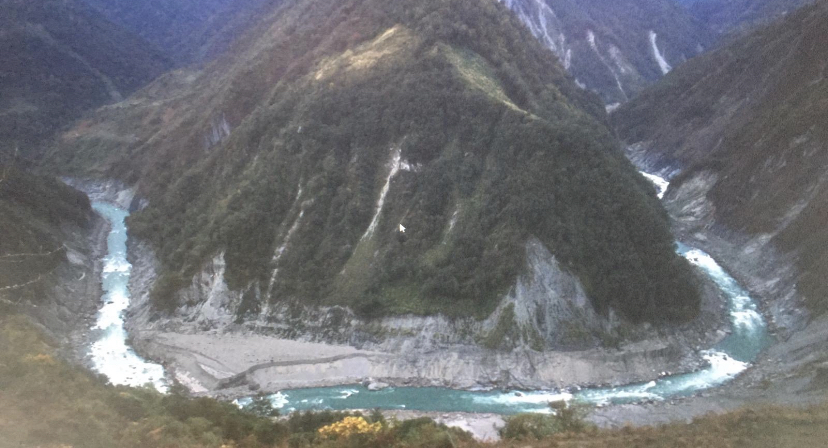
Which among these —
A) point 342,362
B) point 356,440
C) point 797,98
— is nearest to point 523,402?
point 342,362

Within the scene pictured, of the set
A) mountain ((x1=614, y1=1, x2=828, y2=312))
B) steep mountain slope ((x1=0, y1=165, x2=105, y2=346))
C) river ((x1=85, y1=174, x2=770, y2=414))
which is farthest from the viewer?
mountain ((x1=614, y1=1, x2=828, y2=312))

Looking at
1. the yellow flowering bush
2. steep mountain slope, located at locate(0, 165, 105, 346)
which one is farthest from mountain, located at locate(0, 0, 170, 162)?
the yellow flowering bush

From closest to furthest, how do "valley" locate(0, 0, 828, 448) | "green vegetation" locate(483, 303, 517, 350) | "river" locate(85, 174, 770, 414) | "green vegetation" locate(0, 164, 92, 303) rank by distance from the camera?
"valley" locate(0, 0, 828, 448) → "river" locate(85, 174, 770, 414) → "green vegetation" locate(483, 303, 517, 350) → "green vegetation" locate(0, 164, 92, 303)

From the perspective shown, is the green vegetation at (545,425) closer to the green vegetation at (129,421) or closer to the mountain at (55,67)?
the green vegetation at (129,421)

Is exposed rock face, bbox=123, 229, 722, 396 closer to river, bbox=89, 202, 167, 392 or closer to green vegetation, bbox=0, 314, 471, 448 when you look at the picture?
river, bbox=89, 202, 167, 392

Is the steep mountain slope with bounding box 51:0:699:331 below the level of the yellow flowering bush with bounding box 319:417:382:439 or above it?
above

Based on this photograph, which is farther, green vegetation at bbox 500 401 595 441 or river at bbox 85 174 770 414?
river at bbox 85 174 770 414
